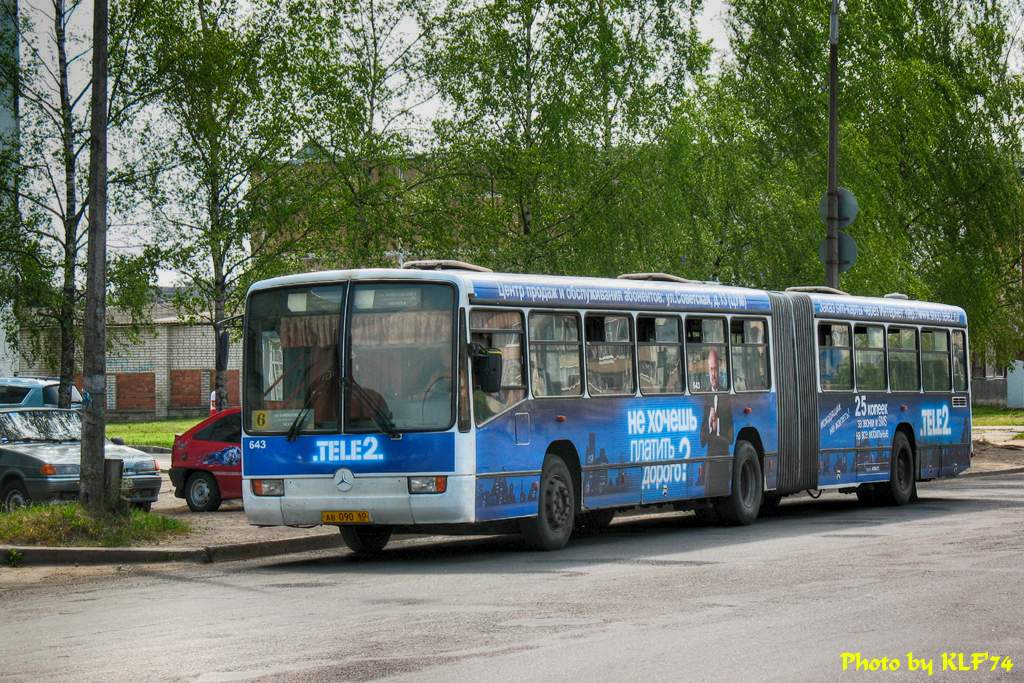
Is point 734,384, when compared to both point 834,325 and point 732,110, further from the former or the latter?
A: point 732,110

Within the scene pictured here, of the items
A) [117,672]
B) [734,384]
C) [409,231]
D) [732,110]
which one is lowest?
[117,672]

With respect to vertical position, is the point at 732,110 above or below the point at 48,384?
above

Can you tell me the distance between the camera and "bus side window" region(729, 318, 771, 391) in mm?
20469

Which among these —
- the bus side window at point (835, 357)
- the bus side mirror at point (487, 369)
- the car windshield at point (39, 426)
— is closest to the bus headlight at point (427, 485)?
the bus side mirror at point (487, 369)

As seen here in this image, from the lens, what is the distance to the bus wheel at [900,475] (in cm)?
2359

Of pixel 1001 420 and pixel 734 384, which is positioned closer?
pixel 734 384

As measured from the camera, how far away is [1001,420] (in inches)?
2229

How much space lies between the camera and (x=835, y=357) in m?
22.6

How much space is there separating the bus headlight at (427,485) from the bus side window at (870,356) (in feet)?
31.2

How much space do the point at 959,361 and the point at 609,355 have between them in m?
9.82

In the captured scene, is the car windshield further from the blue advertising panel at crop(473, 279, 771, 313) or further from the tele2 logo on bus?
the blue advertising panel at crop(473, 279, 771, 313)

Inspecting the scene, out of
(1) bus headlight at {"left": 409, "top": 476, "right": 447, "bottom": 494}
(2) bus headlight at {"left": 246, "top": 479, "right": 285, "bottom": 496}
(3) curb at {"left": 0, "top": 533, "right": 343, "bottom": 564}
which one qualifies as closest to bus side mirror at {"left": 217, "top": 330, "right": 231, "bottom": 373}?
(3) curb at {"left": 0, "top": 533, "right": 343, "bottom": 564}

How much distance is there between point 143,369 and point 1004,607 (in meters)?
69.5

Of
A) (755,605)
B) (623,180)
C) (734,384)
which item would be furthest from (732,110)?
(755,605)
